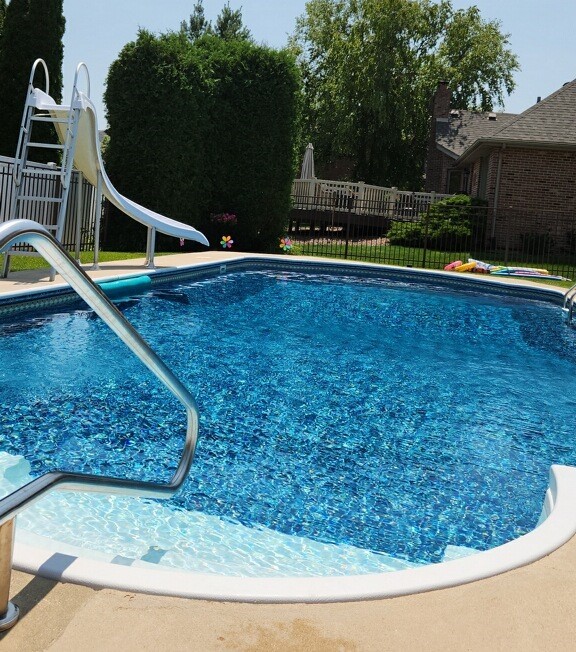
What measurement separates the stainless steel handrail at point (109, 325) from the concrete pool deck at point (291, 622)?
16 centimetres

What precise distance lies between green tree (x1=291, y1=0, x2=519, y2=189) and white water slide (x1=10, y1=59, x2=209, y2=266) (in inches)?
1092

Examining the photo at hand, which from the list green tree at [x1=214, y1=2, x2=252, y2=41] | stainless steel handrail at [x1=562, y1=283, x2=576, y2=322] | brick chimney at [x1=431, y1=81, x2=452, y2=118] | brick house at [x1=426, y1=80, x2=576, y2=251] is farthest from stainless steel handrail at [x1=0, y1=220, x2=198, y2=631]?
green tree at [x1=214, y1=2, x2=252, y2=41]

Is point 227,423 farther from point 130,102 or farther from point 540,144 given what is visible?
point 540,144

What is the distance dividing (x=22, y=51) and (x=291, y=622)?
18445 mm

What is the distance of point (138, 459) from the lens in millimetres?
4789

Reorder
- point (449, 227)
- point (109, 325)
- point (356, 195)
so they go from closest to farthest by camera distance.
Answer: point (109, 325) < point (449, 227) < point (356, 195)

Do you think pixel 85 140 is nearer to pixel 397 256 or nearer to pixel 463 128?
pixel 397 256

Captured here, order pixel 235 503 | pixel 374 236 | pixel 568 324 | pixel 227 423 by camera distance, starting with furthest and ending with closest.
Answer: pixel 374 236
pixel 568 324
pixel 227 423
pixel 235 503

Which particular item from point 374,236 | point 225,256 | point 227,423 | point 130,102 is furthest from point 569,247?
point 227,423

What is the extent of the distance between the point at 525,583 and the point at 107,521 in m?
2.07

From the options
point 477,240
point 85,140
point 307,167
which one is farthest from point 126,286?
point 307,167

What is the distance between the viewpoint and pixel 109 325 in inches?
98.0

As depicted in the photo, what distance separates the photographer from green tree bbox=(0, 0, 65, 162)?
1802 cm

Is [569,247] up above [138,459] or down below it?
above
